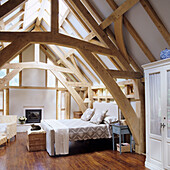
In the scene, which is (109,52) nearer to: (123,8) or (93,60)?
(93,60)

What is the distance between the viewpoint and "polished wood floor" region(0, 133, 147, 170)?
4.19 metres

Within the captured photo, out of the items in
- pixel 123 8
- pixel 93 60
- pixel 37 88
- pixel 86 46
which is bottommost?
pixel 37 88

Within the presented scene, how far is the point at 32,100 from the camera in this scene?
934 centimetres

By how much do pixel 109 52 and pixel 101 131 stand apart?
2.28 m

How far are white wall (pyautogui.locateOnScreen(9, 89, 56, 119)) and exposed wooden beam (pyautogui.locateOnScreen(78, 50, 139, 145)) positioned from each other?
5372 mm

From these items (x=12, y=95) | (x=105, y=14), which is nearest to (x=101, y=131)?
(x=105, y=14)

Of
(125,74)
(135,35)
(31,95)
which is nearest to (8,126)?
(31,95)

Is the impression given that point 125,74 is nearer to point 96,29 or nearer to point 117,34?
point 117,34

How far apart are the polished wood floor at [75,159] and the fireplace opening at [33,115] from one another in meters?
3.26

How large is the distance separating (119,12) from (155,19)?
0.89 metres

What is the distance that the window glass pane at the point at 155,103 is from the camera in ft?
13.3

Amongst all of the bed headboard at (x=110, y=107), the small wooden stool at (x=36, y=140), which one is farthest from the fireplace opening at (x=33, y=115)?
the small wooden stool at (x=36, y=140)

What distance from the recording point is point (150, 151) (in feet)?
13.9

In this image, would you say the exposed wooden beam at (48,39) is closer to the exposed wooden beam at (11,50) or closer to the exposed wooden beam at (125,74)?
the exposed wooden beam at (11,50)
